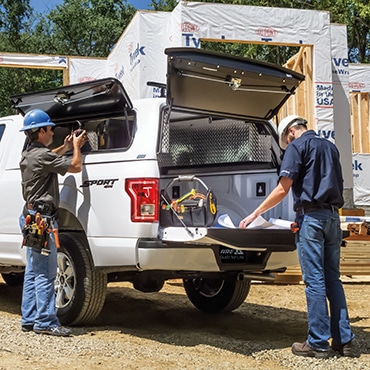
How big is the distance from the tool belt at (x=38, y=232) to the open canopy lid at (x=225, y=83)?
1510 millimetres

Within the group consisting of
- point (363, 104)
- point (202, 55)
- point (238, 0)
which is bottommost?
point (202, 55)

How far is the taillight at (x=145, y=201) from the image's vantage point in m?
5.38

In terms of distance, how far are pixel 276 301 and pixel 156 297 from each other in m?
1.52

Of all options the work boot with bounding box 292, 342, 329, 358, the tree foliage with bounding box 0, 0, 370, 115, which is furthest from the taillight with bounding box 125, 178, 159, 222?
the tree foliage with bounding box 0, 0, 370, 115

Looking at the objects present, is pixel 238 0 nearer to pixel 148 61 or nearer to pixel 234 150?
pixel 148 61

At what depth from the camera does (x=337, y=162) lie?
5430 mm

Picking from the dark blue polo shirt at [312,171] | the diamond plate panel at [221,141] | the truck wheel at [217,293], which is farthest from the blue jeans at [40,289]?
the dark blue polo shirt at [312,171]

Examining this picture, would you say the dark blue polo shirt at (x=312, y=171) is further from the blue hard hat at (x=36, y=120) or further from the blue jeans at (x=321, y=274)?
the blue hard hat at (x=36, y=120)

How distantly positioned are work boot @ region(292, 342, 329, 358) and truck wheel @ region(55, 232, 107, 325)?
177 cm

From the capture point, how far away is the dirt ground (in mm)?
5000

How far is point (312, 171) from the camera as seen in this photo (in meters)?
5.30

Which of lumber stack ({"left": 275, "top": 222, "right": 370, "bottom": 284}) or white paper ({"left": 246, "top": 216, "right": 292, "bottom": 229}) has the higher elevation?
white paper ({"left": 246, "top": 216, "right": 292, "bottom": 229})

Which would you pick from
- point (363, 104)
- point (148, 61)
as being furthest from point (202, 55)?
point (363, 104)

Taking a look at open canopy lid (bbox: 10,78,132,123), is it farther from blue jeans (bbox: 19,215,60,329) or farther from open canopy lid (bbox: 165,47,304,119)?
blue jeans (bbox: 19,215,60,329)
